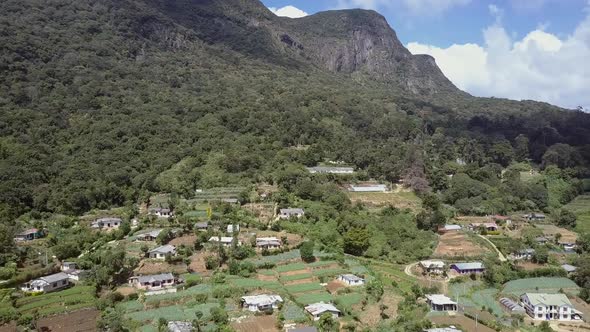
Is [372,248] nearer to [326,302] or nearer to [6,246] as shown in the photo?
[326,302]

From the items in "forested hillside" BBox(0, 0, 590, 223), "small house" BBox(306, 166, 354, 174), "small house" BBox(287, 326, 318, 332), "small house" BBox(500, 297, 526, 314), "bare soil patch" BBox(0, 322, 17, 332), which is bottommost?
"small house" BBox(500, 297, 526, 314)

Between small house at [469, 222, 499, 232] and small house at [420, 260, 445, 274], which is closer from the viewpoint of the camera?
small house at [420, 260, 445, 274]

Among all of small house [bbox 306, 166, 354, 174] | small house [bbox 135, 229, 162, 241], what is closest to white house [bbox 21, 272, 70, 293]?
small house [bbox 135, 229, 162, 241]

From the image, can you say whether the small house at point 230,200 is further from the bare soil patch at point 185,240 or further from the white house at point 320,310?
the white house at point 320,310

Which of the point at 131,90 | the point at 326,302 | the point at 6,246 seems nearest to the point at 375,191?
the point at 326,302

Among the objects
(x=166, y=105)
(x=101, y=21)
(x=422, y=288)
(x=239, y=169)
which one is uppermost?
(x=101, y=21)

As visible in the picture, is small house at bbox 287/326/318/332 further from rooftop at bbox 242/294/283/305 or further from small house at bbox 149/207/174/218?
small house at bbox 149/207/174/218
